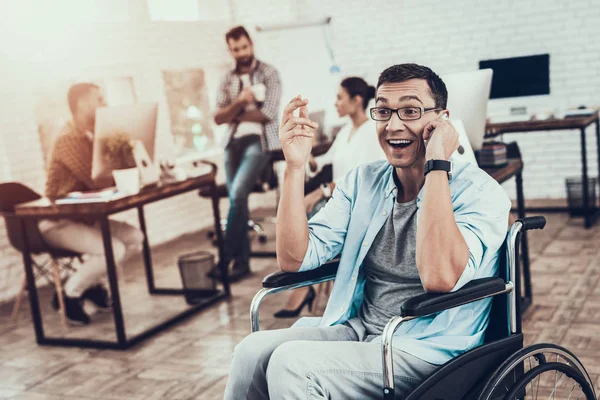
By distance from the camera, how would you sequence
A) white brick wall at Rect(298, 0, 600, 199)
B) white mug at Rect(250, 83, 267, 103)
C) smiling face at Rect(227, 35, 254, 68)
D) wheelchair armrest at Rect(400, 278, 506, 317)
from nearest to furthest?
1. wheelchair armrest at Rect(400, 278, 506, 317)
2. white mug at Rect(250, 83, 267, 103)
3. smiling face at Rect(227, 35, 254, 68)
4. white brick wall at Rect(298, 0, 600, 199)

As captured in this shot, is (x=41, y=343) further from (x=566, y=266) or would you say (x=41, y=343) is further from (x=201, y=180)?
A: (x=566, y=266)

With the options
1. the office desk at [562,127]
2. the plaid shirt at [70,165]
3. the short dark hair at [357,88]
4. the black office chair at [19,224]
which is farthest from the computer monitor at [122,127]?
the office desk at [562,127]

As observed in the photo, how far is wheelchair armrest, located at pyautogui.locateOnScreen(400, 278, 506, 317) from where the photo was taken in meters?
1.65

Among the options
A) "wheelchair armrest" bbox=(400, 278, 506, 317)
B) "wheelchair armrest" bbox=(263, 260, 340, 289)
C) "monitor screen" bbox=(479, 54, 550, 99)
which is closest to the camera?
"wheelchair armrest" bbox=(400, 278, 506, 317)

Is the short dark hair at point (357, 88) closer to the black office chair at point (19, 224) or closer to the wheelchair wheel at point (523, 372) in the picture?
the black office chair at point (19, 224)

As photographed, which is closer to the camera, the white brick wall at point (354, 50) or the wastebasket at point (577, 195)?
the white brick wall at point (354, 50)

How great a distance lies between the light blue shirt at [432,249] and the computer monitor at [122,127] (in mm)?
2211

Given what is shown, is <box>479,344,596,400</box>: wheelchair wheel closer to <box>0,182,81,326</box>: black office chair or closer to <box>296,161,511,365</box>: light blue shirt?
<box>296,161,511,365</box>: light blue shirt

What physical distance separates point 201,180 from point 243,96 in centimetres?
88

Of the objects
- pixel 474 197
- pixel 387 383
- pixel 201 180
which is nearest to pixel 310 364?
pixel 387 383

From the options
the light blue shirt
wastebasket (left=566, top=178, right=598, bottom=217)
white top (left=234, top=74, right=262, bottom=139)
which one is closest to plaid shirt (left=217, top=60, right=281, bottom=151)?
white top (left=234, top=74, right=262, bottom=139)

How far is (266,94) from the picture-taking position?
203 inches

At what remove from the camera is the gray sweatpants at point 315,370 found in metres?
1.74

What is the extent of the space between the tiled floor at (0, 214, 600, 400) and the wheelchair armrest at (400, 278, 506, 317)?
4.22 feet
